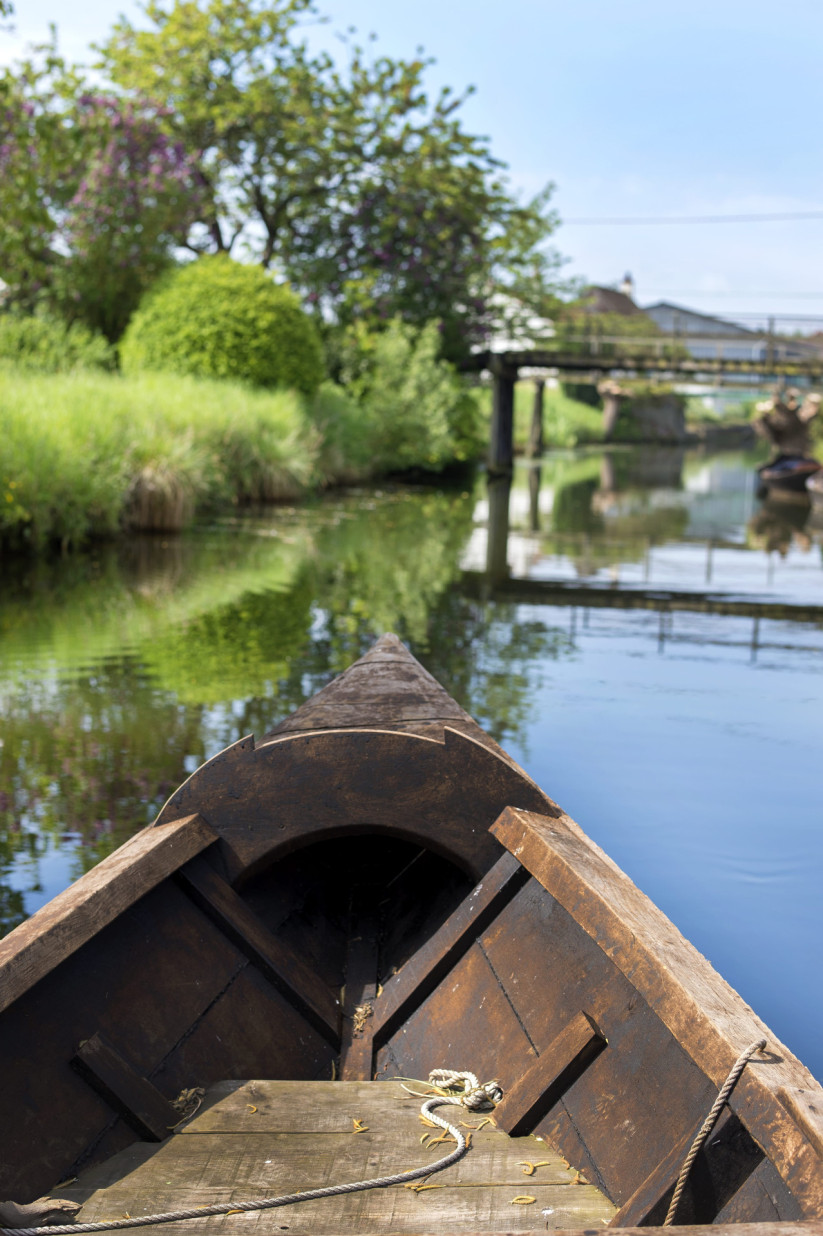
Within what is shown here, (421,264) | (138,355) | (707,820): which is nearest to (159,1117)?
(707,820)

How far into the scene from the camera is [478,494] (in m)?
22.7

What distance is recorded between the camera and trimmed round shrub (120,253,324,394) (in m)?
17.8

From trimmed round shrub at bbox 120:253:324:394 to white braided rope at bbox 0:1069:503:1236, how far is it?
52.9ft

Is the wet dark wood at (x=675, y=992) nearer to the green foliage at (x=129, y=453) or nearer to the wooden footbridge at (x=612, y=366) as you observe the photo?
the green foliage at (x=129, y=453)

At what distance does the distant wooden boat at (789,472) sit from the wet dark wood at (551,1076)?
83.6 ft

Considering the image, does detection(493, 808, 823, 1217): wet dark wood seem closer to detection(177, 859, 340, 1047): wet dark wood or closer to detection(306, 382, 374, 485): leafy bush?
detection(177, 859, 340, 1047): wet dark wood

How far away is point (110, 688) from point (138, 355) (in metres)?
13.0

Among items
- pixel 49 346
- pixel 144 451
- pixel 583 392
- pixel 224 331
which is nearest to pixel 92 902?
pixel 144 451

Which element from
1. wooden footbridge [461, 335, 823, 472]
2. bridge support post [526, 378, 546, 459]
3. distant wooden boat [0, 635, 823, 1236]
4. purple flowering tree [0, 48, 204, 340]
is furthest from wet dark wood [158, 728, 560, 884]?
bridge support post [526, 378, 546, 459]

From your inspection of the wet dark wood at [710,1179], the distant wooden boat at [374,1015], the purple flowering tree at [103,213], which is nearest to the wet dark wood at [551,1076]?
the distant wooden boat at [374,1015]

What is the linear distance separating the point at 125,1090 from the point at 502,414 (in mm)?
25548

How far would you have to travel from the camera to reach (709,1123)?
1776 mm

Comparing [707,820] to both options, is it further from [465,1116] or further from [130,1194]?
[130,1194]

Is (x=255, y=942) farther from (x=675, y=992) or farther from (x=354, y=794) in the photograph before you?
(x=675, y=992)
